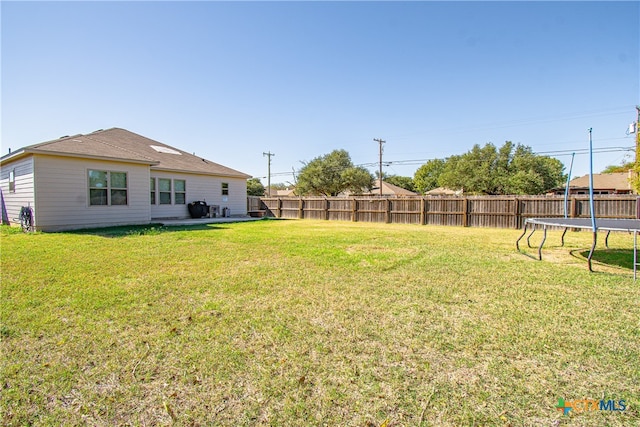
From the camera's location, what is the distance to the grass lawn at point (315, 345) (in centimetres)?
174

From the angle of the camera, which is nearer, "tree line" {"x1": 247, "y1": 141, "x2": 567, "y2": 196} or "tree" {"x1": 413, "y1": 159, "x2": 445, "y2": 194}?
"tree line" {"x1": 247, "y1": 141, "x2": 567, "y2": 196}

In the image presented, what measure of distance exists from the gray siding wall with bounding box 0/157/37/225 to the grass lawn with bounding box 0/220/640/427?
21.1ft

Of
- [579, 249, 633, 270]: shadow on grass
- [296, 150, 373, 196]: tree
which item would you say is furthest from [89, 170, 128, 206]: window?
[296, 150, 373, 196]: tree

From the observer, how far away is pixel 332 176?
39.3 m

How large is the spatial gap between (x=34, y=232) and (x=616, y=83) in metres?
25.1

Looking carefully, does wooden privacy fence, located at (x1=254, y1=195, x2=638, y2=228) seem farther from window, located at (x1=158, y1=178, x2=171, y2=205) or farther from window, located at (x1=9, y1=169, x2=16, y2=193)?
window, located at (x1=9, y1=169, x2=16, y2=193)

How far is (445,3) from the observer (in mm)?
10508

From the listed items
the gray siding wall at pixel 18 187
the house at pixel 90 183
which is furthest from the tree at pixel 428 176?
the gray siding wall at pixel 18 187

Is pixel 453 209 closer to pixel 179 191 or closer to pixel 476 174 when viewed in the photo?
pixel 179 191

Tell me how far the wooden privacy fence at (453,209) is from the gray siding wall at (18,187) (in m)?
12.0

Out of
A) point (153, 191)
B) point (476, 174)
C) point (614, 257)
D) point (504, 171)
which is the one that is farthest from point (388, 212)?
point (504, 171)

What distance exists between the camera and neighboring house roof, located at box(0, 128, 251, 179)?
9.87m

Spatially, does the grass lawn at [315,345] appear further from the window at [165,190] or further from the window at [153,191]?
the window at [165,190]

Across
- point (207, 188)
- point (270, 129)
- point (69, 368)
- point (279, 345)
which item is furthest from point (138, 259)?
point (270, 129)
